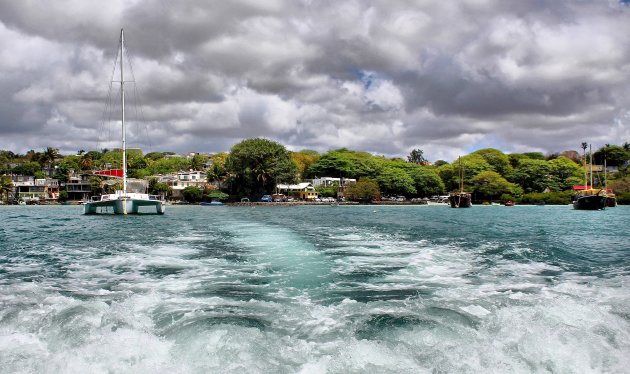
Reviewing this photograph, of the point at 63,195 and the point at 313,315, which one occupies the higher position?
the point at 63,195

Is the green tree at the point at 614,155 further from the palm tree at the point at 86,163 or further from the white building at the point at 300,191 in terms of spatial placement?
the palm tree at the point at 86,163

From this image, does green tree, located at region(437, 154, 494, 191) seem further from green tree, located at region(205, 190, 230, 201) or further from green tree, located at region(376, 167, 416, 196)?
green tree, located at region(205, 190, 230, 201)

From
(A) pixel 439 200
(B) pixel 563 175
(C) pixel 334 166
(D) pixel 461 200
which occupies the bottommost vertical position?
(A) pixel 439 200

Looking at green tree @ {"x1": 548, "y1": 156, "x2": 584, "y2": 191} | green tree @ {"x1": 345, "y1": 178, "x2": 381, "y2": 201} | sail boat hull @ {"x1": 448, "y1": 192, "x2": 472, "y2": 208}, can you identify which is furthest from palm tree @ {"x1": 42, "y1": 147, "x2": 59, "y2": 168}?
green tree @ {"x1": 548, "y1": 156, "x2": 584, "y2": 191}

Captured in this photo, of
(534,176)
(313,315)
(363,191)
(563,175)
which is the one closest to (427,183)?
(363,191)

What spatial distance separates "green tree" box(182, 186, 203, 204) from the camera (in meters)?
92.3

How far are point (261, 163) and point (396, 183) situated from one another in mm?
37752

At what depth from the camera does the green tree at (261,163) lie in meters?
81.4

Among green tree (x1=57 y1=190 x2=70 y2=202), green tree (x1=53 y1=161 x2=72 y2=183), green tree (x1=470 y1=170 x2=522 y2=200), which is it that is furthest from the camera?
green tree (x1=53 y1=161 x2=72 y2=183)

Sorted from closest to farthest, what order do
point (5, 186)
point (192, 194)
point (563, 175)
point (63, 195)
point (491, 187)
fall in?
1. point (192, 194)
2. point (63, 195)
3. point (5, 186)
4. point (491, 187)
5. point (563, 175)

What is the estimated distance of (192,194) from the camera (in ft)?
303

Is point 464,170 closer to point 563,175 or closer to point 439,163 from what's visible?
point 563,175

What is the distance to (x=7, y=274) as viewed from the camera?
9094 mm

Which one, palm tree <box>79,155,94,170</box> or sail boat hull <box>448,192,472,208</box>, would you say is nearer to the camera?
sail boat hull <box>448,192,472,208</box>
